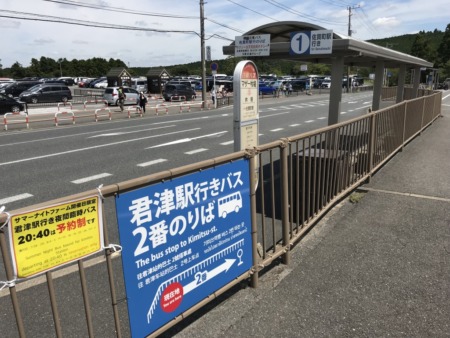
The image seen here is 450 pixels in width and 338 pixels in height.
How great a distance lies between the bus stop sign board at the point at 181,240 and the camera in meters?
2.38

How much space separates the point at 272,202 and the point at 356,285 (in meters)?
1.18

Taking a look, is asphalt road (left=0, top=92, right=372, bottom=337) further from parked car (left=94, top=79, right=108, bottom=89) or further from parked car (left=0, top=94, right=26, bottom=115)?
parked car (left=94, top=79, right=108, bottom=89)

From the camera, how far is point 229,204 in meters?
3.14

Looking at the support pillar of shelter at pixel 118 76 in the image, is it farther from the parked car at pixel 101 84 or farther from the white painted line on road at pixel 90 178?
the white painted line on road at pixel 90 178

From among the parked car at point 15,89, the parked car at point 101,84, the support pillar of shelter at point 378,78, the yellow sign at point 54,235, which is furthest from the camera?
the parked car at point 101,84

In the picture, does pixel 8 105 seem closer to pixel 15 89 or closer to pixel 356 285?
pixel 15 89

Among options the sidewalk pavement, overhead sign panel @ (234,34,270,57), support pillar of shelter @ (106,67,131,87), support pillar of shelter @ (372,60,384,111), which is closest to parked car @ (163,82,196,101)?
Answer: support pillar of shelter @ (106,67,131,87)

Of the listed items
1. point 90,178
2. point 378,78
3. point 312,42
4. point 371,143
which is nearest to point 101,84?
point 378,78

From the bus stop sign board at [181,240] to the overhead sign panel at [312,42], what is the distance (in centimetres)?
354

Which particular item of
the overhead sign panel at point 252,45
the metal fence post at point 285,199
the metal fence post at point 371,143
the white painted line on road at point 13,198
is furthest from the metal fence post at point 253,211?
the white painted line on road at point 13,198

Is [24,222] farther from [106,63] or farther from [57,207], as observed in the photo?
[106,63]

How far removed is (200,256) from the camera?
2916mm

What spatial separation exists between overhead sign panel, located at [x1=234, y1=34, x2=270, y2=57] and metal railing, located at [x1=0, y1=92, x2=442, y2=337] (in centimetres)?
178

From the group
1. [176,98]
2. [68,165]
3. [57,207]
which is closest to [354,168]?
[57,207]
